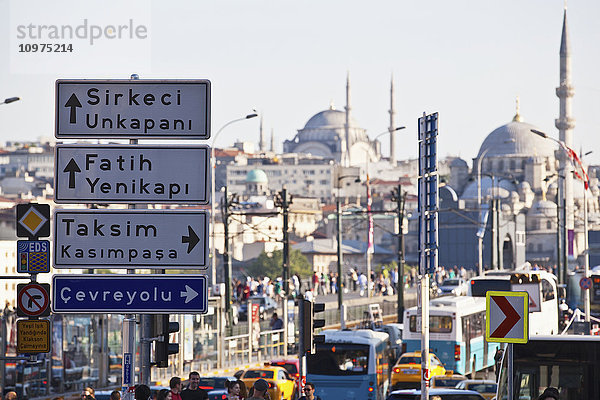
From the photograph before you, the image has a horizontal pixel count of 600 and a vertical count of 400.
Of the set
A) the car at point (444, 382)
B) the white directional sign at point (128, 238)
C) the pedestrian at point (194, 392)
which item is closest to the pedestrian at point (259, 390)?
the pedestrian at point (194, 392)

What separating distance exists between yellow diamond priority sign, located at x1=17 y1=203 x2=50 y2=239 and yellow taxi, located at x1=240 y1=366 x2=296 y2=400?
1175 cm

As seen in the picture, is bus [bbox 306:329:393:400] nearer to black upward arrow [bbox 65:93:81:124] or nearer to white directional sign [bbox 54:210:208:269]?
white directional sign [bbox 54:210:208:269]

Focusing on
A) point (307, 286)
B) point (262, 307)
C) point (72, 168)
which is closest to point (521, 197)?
point (307, 286)

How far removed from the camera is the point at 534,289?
33.4 meters

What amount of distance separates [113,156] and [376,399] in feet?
53.4

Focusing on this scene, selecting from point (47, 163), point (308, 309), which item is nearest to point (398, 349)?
point (308, 309)

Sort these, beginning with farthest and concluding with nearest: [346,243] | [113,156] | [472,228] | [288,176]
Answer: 1. [288,176]
2. [346,243]
3. [472,228]
4. [113,156]

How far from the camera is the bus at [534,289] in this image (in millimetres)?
32969

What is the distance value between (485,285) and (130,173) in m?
28.1

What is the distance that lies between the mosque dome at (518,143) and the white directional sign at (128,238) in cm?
16340

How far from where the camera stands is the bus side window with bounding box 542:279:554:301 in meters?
35.8

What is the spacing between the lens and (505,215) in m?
141

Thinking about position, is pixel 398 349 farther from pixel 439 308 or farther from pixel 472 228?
pixel 472 228

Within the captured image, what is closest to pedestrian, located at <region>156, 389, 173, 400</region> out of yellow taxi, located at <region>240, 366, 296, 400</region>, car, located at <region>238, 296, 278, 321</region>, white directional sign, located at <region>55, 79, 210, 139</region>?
white directional sign, located at <region>55, 79, 210, 139</region>
